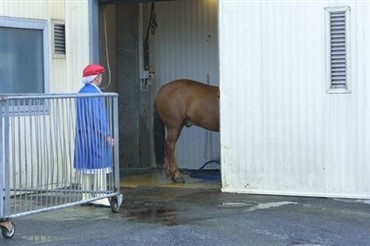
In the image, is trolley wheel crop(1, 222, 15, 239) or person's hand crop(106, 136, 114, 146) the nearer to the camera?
trolley wheel crop(1, 222, 15, 239)

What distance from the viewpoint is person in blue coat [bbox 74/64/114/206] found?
861 centimetres

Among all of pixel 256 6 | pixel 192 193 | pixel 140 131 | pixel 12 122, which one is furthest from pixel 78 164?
pixel 140 131

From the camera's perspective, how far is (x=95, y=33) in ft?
37.4

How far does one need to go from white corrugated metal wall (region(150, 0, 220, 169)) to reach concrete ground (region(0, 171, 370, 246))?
9.45 ft

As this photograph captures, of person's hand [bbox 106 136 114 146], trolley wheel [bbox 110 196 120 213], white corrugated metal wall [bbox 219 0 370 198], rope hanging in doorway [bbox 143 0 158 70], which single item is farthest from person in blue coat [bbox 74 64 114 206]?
rope hanging in doorway [bbox 143 0 158 70]

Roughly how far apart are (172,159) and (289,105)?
265 cm

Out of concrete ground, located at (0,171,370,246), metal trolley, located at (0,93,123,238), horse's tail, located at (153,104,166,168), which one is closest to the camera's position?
metal trolley, located at (0,93,123,238)

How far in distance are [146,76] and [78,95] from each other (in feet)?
17.9

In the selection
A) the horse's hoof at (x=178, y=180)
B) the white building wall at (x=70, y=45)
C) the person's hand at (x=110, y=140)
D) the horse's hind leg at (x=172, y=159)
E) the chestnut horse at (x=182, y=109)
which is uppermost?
the white building wall at (x=70, y=45)

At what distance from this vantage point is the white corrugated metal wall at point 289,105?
991 cm

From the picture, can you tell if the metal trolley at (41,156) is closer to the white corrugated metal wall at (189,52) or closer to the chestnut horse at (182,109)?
the chestnut horse at (182,109)

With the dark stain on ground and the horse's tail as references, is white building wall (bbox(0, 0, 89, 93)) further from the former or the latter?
the dark stain on ground

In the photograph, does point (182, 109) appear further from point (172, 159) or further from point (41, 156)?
point (41, 156)

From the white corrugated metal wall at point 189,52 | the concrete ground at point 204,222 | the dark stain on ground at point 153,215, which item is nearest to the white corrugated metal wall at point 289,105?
the concrete ground at point 204,222
